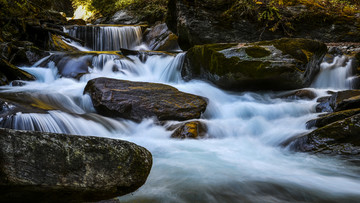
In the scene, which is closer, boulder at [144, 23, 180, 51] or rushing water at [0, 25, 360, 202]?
rushing water at [0, 25, 360, 202]

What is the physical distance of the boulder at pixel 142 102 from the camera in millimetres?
6055

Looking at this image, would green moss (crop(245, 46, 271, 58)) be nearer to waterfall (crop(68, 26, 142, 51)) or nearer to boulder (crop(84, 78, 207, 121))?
boulder (crop(84, 78, 207, 121))

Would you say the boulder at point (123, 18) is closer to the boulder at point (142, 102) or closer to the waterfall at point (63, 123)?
the boulder at point (142, 102)

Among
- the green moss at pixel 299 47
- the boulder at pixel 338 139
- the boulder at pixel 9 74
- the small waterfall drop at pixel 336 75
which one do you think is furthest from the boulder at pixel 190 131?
the boulder at pixel 9 74

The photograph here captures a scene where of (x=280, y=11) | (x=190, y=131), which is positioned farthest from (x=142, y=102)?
(x=280, y=11)

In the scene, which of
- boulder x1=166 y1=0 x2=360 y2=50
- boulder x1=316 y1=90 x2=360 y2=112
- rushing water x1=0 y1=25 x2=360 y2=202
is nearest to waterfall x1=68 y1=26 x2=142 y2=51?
boulder x1=166 y1=0 x2=360 y2=50

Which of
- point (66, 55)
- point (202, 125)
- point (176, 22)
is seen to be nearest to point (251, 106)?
point (202, 125)

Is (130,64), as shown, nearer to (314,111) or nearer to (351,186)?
(314,111)

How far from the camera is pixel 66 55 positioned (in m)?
9.62

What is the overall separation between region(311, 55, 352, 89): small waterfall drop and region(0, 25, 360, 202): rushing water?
4cm

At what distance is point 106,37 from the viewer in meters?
13.8

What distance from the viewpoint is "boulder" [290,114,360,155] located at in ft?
13.6

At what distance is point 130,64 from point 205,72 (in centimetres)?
291

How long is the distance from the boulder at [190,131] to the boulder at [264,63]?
2461 mm
